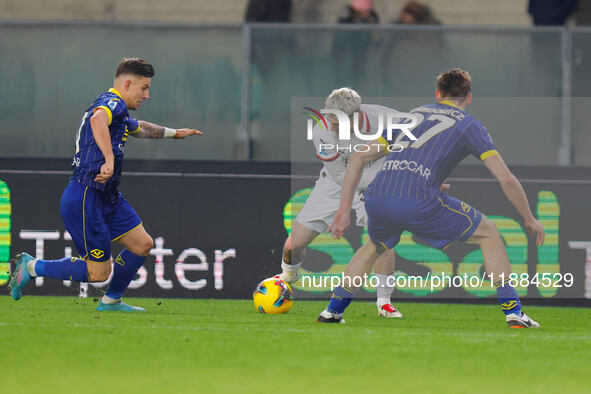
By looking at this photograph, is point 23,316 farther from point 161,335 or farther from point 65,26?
point 65,26

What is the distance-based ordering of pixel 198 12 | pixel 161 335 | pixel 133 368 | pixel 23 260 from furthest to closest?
1. pixel 198 12
2. pixel 23 260
3. pixel 161 335
4. pixel 133 368

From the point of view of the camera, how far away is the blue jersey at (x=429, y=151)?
7.67 meters

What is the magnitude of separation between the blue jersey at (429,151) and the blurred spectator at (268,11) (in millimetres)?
4388

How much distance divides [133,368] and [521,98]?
22.0 feet

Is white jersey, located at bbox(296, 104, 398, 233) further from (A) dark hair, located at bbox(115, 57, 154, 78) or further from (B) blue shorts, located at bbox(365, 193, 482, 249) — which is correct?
(A) dark hair, located at bbox(115, 57, 154, 78)

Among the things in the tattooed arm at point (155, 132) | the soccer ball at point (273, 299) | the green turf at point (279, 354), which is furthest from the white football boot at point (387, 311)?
the tattooed arm at point (155, 132)

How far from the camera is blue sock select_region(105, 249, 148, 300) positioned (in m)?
8.78

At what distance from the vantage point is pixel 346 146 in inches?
370

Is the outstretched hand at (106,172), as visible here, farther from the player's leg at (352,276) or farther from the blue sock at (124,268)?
the player's leg at (352,276)

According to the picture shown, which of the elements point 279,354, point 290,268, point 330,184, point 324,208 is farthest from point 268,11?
point 279,354

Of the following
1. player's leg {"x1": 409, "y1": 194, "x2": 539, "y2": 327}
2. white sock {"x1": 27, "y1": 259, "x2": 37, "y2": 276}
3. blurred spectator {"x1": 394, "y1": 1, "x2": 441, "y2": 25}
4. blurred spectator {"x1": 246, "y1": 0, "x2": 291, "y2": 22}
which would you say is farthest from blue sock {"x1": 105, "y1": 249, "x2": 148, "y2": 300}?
blurred spectator {"x1": 394, "y1": 1, "x2": 441, "y2": 25}

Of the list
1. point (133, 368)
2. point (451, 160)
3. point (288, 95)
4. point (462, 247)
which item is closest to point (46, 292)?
point (288, 95)

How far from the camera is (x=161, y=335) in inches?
273

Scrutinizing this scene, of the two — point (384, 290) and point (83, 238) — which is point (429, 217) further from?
point (83, 238)
